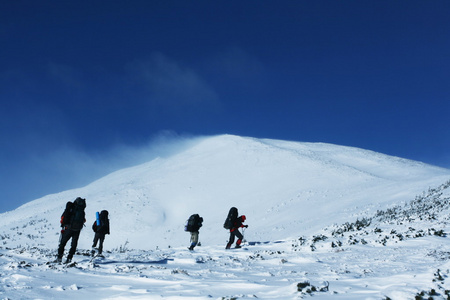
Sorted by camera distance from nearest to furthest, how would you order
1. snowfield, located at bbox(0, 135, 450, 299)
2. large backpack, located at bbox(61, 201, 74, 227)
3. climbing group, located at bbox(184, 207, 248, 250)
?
snowfield, located at bbox(0, 135, 450, 299), large backpack, located at bbox(61, 201, 74, 227), climbing group, located at bbox(184, 207, 248, 250)

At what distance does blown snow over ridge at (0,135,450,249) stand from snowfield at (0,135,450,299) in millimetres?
194

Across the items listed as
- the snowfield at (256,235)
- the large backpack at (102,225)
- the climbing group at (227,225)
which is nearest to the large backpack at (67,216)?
the snowfield at (256,235)

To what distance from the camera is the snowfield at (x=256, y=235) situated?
22.9ft

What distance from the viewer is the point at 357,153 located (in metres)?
65.0

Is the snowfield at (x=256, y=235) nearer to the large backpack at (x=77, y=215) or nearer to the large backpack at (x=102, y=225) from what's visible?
the large backpack at (x=77, y=215)

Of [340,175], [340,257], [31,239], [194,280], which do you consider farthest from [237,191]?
[194,280]

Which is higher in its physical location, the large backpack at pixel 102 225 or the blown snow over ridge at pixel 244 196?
the blown snow over ridge at pixel 244 196

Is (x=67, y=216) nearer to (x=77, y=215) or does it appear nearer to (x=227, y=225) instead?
(x=77, y=215)

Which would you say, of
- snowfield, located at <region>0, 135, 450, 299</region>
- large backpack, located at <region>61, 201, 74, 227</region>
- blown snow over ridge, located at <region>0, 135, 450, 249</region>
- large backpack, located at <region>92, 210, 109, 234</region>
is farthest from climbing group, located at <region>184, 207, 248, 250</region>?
blown snow over ridge, located at <region>0, 135, 450, 249</region>

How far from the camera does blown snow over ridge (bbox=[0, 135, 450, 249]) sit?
30.0 meters

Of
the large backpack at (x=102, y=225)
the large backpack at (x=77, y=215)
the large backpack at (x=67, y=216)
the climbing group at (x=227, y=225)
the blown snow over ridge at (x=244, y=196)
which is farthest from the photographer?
the blown snow over ridge at (x=244, y=196)

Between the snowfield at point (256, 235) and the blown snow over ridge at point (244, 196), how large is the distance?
0.64ft

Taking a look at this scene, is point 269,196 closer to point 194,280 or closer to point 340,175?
point 340,175

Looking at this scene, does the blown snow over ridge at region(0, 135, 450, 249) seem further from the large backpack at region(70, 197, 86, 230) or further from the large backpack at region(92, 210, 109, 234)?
the large backpack at region(70, 197, 86, 230)
